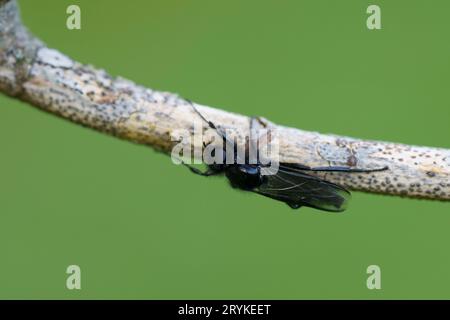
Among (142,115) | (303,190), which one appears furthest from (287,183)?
(142,115)

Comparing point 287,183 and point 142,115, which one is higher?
point 142,115

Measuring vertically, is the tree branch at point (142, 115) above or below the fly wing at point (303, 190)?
above

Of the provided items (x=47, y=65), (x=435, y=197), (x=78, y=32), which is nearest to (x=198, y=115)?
(x=47, y=65)

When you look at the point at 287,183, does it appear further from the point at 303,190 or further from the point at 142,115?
the point at 142,115

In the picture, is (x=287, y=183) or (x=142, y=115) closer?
(x=142, y=115)

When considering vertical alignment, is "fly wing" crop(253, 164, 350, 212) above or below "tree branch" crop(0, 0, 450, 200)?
below
